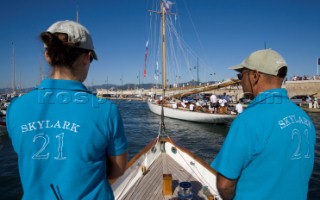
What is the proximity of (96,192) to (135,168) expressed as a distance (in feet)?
14.8

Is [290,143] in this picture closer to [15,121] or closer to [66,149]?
[66,149]

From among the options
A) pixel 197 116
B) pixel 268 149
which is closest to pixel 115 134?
pixel 268 149

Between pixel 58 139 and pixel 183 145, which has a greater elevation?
pixel 58 139

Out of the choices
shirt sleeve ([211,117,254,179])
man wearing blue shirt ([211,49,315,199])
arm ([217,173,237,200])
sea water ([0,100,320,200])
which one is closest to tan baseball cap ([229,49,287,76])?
man wearing blue shirt ([211,49,315,199])

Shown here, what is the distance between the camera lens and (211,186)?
5266 millimetres

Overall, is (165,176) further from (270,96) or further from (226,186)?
(270,96)

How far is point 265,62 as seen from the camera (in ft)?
6.02

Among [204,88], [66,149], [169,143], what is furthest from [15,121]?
[204,88]

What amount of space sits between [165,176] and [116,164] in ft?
11.7

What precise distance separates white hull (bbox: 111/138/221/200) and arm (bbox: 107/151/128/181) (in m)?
3.24

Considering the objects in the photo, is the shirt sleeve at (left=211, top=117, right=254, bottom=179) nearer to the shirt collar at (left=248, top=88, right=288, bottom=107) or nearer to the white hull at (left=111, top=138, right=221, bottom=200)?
the shirt collar at (left=248, top=88, right=288, bottom=107)

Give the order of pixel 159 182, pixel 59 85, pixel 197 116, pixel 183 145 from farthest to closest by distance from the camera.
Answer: pixel 197 116 < pixel 183 145 < pixel 159 182 < pixel 59 85

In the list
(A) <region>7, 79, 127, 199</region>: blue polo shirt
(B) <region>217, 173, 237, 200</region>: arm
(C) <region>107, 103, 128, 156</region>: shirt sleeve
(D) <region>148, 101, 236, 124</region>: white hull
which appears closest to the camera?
(A) <region>7, 79, 127, 199</region>: blue polo shirt

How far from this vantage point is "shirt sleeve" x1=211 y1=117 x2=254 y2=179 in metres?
1.60
